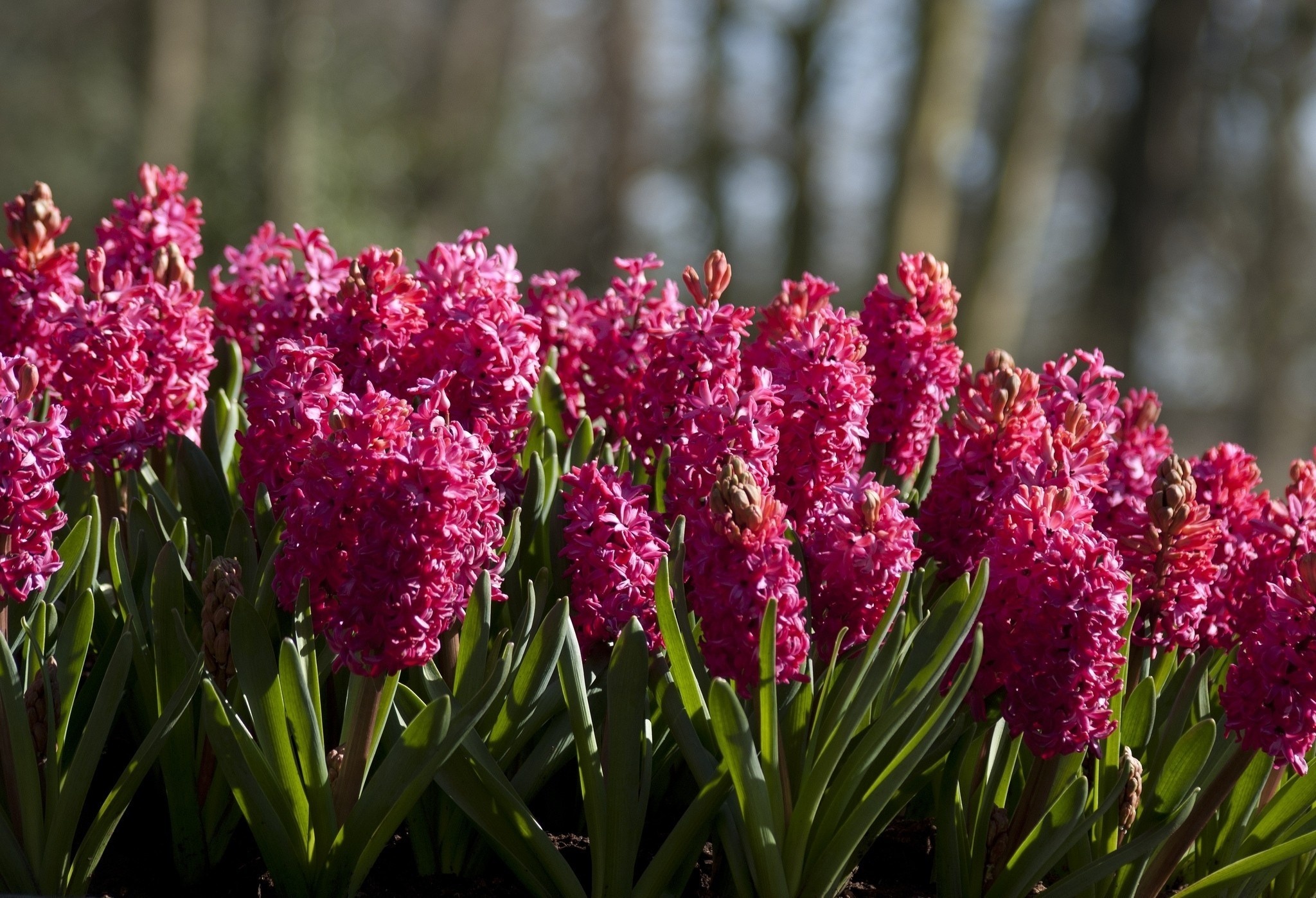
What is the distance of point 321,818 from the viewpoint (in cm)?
176

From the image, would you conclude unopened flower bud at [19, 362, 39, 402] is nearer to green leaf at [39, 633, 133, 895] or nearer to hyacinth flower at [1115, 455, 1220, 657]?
green leaf at [39, 633, 133, 895]

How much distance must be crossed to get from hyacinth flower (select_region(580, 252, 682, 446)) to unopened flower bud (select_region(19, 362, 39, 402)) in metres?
1.09

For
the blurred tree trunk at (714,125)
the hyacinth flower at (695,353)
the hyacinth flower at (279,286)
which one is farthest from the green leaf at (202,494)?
the blurred tree trunk at (714,125)

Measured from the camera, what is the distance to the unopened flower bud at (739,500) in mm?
1612

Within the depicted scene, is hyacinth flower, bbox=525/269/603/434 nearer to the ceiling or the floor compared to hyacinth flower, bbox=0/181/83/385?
nearer to the ceiling

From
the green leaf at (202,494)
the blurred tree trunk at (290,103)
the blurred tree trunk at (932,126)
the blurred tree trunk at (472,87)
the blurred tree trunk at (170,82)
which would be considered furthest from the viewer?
the blurred tree trunk at (472,87)

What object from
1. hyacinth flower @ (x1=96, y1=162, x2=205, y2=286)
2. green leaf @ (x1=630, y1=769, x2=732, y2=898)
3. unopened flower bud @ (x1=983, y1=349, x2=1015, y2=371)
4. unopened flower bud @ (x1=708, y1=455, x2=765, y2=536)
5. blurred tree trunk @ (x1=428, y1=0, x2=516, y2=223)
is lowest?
green leaf @ (x1=630, y1=769, x2=732, y2=898)

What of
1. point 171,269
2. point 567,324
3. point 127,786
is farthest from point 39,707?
point 567,324

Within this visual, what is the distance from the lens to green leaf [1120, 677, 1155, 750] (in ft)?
6.59

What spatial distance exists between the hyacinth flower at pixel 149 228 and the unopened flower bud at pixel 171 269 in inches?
2.8

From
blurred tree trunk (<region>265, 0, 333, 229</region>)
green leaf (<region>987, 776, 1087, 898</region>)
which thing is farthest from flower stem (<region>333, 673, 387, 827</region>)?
blurred tree trunk (<region>265, 0, 333, 229</region>)

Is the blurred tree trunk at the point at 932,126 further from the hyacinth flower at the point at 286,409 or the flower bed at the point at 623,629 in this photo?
the hyacinth flower at the point at 286,409

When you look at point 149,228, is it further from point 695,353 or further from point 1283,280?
point 1283,280

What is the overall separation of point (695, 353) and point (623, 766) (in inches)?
29.1
